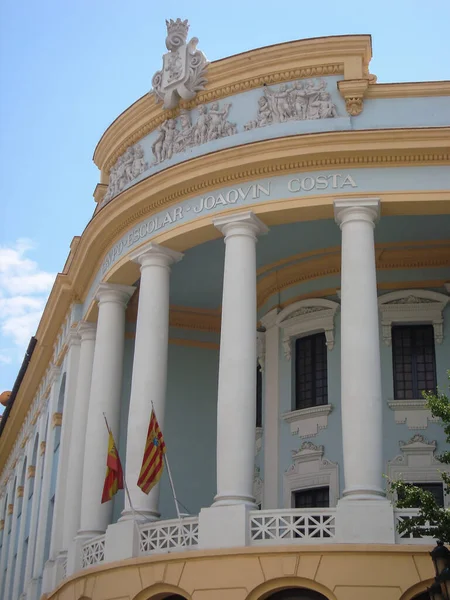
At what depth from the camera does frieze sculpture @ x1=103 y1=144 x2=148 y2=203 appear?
2500cm

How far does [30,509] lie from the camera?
124 feet

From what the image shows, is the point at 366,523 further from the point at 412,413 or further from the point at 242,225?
the point at 242,225

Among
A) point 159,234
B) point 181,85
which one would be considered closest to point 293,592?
point 159,234

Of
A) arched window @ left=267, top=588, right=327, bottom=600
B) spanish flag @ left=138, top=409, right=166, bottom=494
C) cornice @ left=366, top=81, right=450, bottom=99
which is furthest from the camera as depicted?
cornice @ left=366, top=81, right=450, bottom=99

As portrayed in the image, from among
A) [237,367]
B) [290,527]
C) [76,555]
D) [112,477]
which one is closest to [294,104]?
[237,367]

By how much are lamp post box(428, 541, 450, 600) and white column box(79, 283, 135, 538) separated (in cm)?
1209

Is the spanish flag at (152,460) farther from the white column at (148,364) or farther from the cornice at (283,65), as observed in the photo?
the cornice at (283,65)

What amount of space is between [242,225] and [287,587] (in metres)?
7.73

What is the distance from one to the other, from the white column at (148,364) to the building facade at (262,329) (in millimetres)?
49

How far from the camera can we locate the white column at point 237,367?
1959 cm

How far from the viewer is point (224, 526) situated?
18891 mm

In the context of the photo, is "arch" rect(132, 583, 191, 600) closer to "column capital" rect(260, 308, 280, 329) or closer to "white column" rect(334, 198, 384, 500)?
"white column" rect(334, 198, 384, 500)

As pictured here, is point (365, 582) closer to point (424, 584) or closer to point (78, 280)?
point (424, 584)

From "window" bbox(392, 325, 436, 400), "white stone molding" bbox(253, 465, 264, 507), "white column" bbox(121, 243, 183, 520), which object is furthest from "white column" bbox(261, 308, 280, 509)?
"white column" bbox(121, 243, 183, 520)
